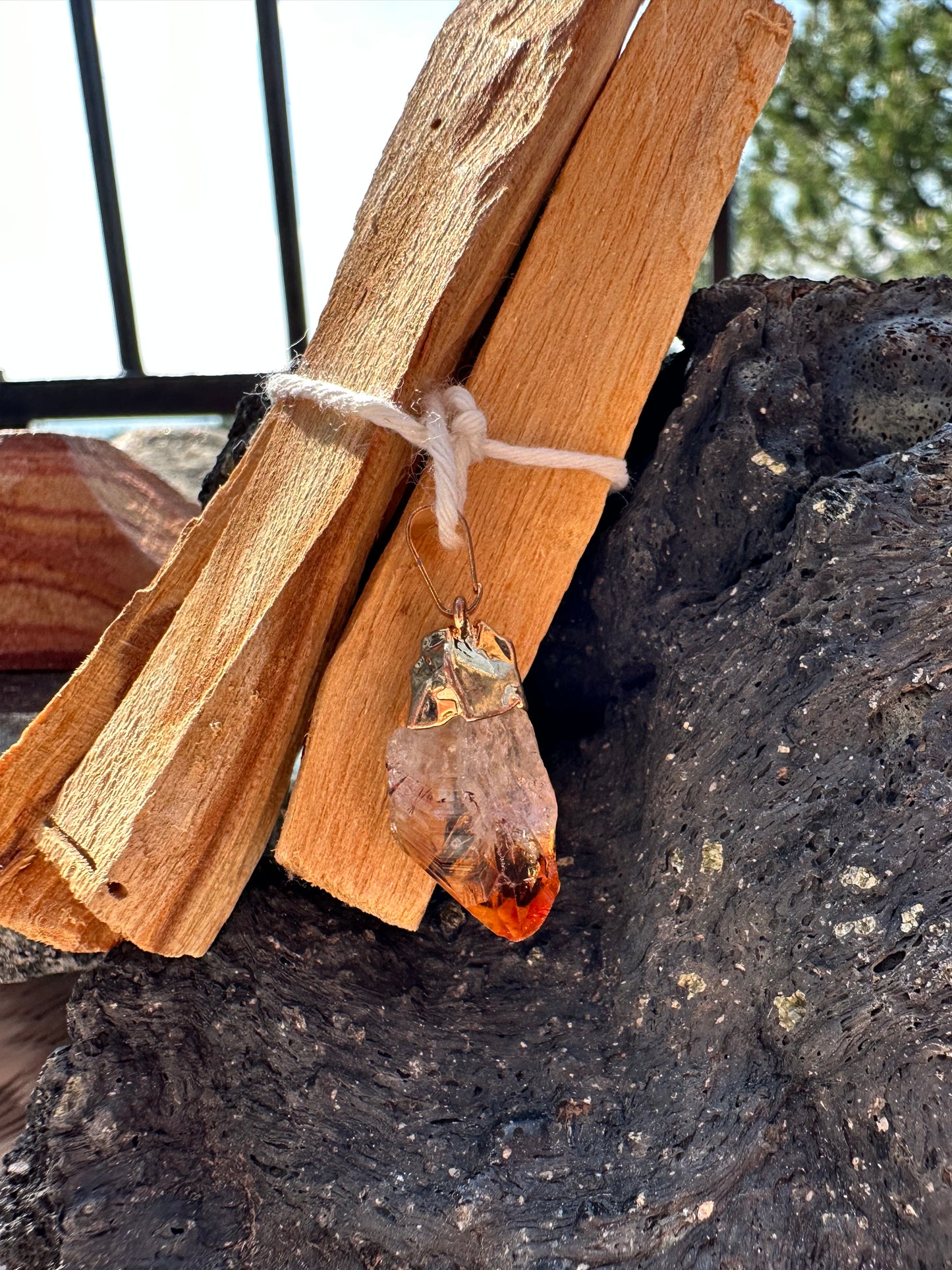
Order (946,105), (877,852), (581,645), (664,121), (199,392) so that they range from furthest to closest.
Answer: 1. (946,105)
2. (199,392)
3. (581,645)
4. (664,121)
5. (877,852)

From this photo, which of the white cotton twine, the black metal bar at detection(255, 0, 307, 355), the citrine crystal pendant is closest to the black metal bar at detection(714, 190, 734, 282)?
the black metal bar at detection(255, 0, 307, 355)

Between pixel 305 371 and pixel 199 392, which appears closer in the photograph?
pixel 305 371

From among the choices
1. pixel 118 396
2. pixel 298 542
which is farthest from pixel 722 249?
pixel 298 542

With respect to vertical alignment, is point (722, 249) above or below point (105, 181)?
below

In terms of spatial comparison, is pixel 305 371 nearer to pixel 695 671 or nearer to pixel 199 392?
pixel 695 671

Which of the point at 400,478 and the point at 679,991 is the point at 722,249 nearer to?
the point at 400,478

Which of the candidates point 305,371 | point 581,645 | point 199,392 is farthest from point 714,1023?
point 199,392

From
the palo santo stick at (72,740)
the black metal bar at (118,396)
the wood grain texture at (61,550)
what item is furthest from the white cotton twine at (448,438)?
the black metal bar at (118,396)
